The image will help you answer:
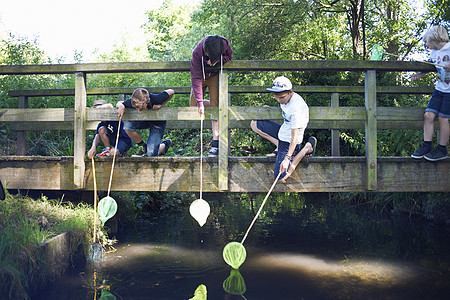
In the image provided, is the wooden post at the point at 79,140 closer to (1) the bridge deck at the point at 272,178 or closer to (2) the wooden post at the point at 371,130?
(1) the bridge deck at the point at 272,178

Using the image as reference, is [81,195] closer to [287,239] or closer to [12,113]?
[12,113]

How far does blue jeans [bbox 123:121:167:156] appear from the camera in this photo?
534cm

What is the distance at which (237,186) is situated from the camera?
4.78 meters

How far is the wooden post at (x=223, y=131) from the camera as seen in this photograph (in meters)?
4.62

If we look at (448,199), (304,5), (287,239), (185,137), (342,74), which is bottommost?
(287,239)

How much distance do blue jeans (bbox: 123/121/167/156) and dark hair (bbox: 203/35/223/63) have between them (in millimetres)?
1348

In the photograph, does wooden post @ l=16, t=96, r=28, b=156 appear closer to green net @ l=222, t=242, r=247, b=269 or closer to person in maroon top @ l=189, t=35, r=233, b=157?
person in maroon top @ l=189, t=35, r=233, b=157

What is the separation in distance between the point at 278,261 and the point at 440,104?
8.58 ft

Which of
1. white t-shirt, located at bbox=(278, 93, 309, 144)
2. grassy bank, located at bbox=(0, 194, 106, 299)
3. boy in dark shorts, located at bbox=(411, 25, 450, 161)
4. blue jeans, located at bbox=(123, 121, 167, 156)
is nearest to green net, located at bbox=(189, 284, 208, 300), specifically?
grassy bank, located at bbox=(0, 194, 106, 299)

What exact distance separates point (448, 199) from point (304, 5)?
317 inches

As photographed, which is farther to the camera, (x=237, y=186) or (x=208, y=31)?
(x=208, y=31)

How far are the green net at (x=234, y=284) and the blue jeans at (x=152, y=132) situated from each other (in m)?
1.83

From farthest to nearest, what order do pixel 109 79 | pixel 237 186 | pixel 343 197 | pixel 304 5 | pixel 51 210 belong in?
pixel 109 79 → pixel 304 5 → pixel 343 197 → pixel 51 210 → pixel 237 186

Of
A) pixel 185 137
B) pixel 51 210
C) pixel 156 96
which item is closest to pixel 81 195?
pixel 51 210
